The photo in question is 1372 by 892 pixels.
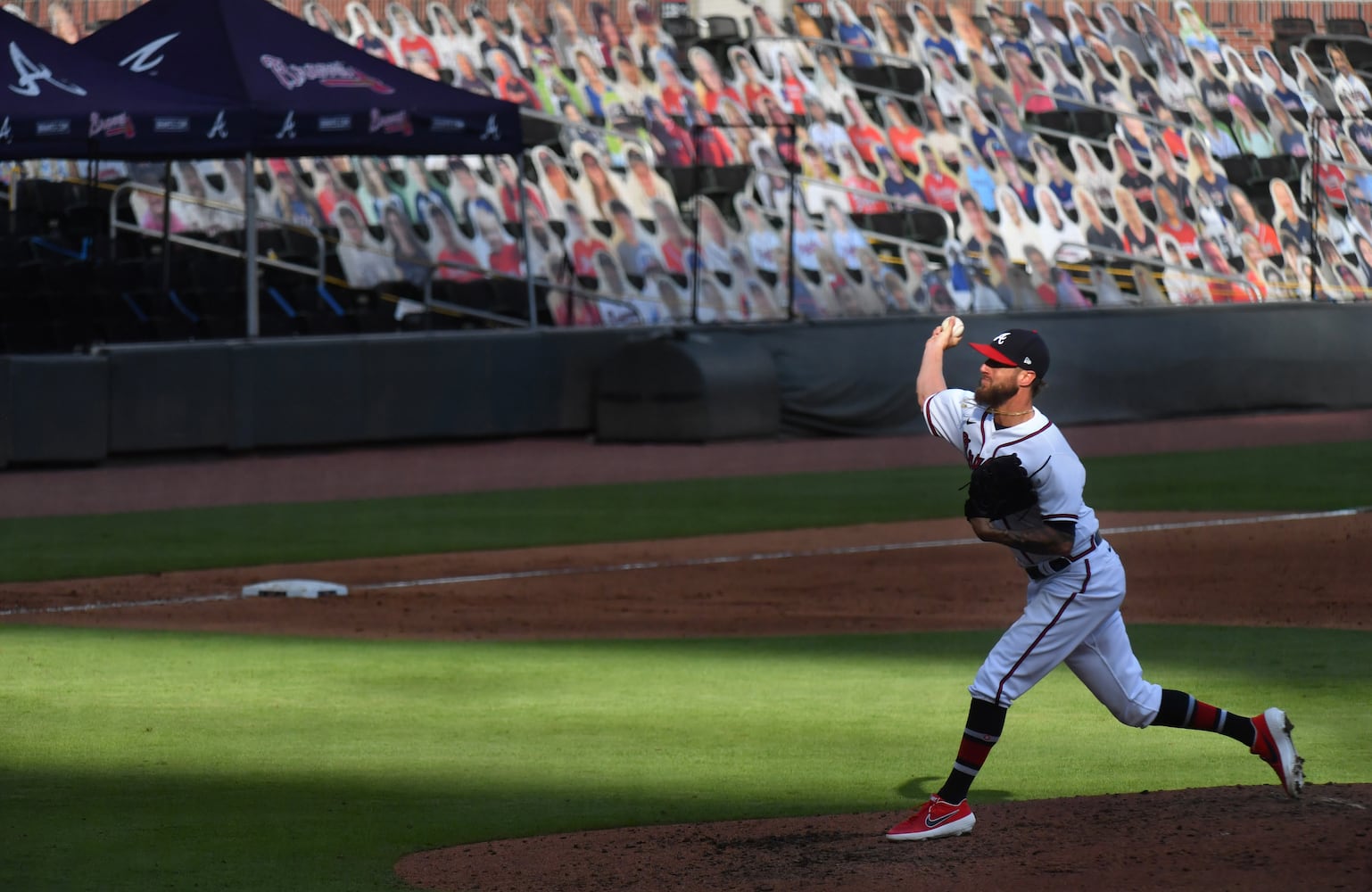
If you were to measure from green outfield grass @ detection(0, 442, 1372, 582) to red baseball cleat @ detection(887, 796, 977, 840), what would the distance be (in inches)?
296

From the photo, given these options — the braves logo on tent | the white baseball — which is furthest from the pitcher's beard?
the braves logo on tent

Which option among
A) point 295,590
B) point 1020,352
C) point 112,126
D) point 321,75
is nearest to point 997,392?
point 1020,352

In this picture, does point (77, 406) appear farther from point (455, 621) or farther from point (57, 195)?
point (455, 621)

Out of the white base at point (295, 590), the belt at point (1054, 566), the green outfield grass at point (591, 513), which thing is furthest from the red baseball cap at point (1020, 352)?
the green outfield grass at point (591, 513)

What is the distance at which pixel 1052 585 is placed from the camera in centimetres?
555

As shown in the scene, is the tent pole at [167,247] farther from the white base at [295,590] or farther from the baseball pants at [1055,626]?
the baseball pants at [1055,626]

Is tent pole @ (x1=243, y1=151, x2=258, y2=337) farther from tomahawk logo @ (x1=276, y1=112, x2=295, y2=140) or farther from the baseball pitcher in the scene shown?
the baseball pitcher

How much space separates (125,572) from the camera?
12.5 meters

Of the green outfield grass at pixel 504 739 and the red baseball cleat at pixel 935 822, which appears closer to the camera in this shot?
the red baseball cleat at pixel 935 822

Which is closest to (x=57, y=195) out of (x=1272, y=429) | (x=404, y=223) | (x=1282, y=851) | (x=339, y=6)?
(x=404, y=223)

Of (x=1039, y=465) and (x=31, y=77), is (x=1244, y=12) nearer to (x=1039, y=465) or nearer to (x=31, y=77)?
(x=31, y=77)

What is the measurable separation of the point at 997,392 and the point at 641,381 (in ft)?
46.8

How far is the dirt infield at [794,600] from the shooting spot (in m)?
5.19

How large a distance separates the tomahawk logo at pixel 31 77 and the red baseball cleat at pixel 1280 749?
1374 centimetres
